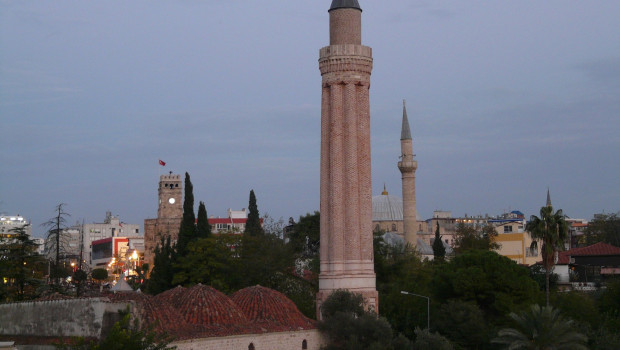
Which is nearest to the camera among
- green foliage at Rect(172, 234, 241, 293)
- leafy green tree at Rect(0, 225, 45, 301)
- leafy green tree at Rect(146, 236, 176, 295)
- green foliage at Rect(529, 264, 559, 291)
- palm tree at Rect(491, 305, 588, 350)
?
palm tree at Rect(491, 305, 588, 350)

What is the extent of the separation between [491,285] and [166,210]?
8768 cm

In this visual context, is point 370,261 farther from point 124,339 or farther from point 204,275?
point 124,339

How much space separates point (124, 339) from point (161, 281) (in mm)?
34699

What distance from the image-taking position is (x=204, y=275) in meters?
57.0

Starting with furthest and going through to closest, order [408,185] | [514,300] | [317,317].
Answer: [408,185]
[514,300]
[317,317]

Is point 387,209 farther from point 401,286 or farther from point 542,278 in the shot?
point 401,286

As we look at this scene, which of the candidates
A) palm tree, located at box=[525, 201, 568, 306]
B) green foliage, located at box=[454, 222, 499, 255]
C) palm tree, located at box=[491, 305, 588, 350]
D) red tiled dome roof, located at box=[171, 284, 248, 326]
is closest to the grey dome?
green foliage, located at box=[454, 222, 499, 255]

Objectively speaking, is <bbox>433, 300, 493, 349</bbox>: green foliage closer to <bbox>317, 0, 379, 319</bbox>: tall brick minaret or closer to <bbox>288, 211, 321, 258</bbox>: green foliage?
<bbox>317, 0, 379, 319</bbox>: tall brick minaret

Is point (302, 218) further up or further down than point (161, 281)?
further up

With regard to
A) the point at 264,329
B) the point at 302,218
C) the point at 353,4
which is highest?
the point at 353,4

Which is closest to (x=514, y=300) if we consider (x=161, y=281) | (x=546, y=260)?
(x=546, y=260)

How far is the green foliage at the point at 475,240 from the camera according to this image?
9325cm

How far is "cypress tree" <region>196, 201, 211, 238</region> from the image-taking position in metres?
63.0

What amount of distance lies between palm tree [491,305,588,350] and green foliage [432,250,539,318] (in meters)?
8.33
